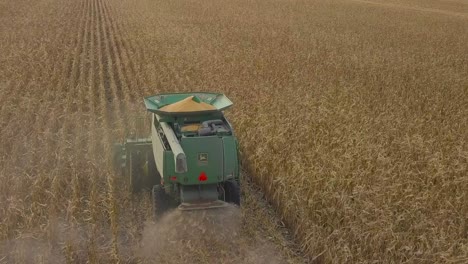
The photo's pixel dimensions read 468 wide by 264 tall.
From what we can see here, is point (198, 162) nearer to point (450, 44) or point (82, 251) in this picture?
point (82, 251)

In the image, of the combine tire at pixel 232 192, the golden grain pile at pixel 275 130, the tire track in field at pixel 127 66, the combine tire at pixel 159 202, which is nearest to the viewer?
the golden grain pile at pixel 275 130

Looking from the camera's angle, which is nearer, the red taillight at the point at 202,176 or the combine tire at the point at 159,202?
the red taillight at the point at 202,176

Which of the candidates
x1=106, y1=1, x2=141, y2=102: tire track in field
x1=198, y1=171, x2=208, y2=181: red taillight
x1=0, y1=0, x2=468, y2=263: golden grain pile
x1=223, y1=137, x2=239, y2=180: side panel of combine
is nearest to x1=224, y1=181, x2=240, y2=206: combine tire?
x1=223, y1=137, x2=239, y2=180: side panel of combine

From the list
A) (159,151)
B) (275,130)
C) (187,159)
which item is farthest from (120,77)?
(187,159)

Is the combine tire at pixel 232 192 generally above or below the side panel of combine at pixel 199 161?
below

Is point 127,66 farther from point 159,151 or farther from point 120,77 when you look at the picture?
point 159,151

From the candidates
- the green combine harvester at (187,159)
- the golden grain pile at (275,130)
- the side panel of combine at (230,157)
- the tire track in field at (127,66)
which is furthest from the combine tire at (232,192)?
the tire track in field at (127,66)

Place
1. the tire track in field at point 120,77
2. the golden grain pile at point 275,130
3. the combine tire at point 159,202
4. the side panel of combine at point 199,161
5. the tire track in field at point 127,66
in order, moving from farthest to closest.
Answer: the tire track in field at point 127,66, the tire track in field at point 120,77, the combine tire at point 159,202, the side panel of combine at point 199,161, the golden grain pile at point 275,130

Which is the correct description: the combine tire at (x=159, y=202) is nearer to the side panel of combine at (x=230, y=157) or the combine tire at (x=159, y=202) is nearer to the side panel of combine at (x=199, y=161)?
the side panel of combine at (x=199, y=161)
